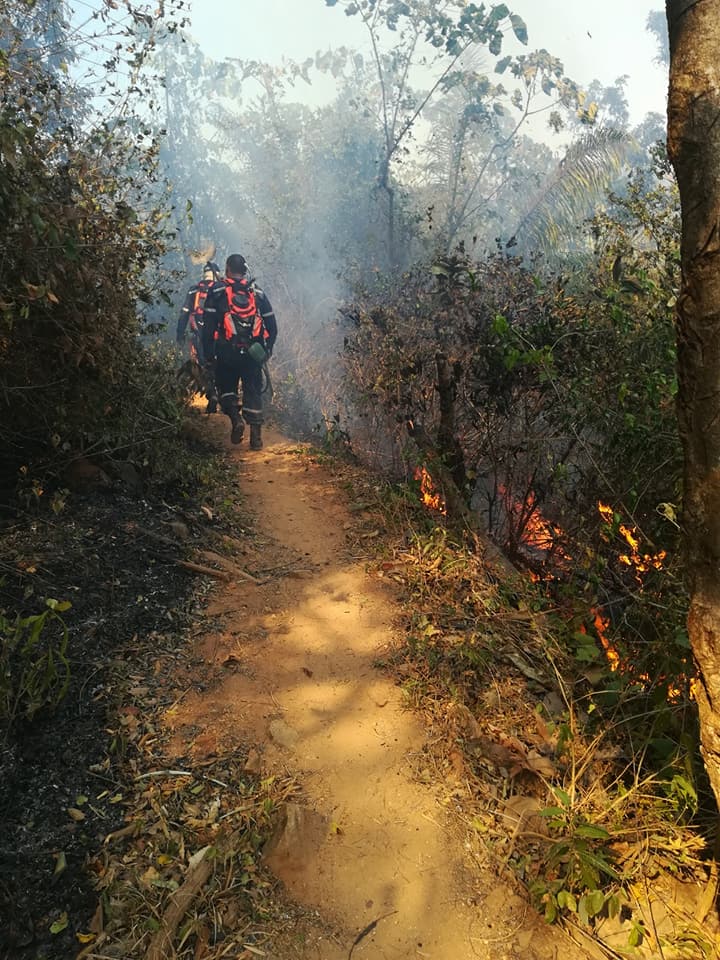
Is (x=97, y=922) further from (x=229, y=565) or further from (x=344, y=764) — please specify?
(x=229, y=565)

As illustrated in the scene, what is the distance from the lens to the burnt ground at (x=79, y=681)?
6.53 ft

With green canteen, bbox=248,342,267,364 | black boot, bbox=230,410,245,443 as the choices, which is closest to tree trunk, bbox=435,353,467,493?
green canteen, bbox=248,342,267,364

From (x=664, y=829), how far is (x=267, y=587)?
270 cm

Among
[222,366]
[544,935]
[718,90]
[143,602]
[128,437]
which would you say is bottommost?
[544,935]

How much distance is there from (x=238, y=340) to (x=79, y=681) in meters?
5.14

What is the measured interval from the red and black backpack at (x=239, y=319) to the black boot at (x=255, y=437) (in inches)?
38.3

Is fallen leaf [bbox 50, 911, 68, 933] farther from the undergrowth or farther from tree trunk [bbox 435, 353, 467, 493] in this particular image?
tree trunk [bbox 435, 353, 467, 493]

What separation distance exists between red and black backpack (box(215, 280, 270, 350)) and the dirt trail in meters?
3.61

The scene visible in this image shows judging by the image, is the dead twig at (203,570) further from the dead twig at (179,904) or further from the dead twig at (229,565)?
the dead twig at (179,904)

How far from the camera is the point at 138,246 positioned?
184 inches

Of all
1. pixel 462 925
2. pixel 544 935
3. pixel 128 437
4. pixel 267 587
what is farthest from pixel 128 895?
pixel 128 437

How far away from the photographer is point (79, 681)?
292 cm

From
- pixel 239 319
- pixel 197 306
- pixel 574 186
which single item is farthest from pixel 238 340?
pixel 574 186

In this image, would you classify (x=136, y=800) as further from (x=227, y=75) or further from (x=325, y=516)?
(x=227, y=75)
